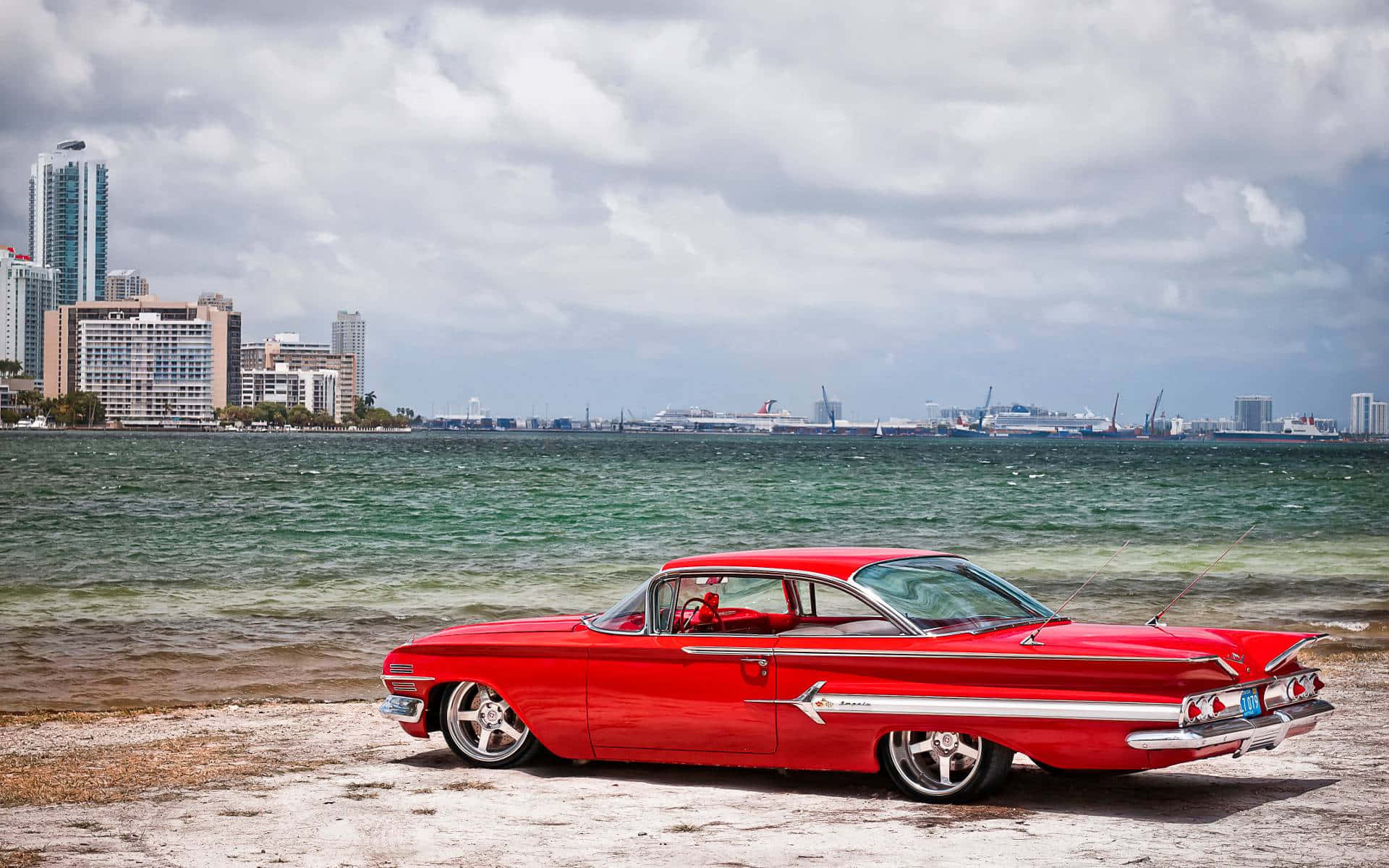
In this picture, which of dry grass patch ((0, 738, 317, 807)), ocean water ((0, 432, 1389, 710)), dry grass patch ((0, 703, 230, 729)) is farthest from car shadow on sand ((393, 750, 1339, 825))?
ocean water ((0, 432, 1389, 710))

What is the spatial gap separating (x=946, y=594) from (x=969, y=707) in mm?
855

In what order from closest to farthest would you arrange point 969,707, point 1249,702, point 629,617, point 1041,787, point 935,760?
point 1249,702
point 969,707
point 935,760
point 1041,787
point 629,617

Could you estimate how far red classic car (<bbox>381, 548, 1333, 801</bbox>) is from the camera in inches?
280

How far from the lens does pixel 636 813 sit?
24.8 ft

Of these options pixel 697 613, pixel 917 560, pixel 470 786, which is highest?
pixel 917 560

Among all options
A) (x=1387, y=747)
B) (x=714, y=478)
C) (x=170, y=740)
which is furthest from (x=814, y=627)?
(x=714, y=478)

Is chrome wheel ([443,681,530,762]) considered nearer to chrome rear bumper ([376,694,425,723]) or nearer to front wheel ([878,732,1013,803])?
chrome rear bumper ([376,694,425,723])

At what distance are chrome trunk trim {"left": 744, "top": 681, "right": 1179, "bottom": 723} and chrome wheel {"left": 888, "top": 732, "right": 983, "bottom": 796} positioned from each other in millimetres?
193

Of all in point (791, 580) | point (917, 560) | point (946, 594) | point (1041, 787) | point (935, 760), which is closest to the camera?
point (935, 760)

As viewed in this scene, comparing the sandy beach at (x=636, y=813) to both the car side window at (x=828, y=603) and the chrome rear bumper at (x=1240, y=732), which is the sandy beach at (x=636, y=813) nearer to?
the chrome rear bumper at (x=1240, y=732)

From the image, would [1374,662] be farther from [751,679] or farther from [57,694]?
[57,694]

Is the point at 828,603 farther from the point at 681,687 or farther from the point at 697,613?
the point at 681,687

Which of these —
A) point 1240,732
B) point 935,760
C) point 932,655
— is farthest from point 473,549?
point 1240,732

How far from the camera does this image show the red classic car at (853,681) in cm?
712
